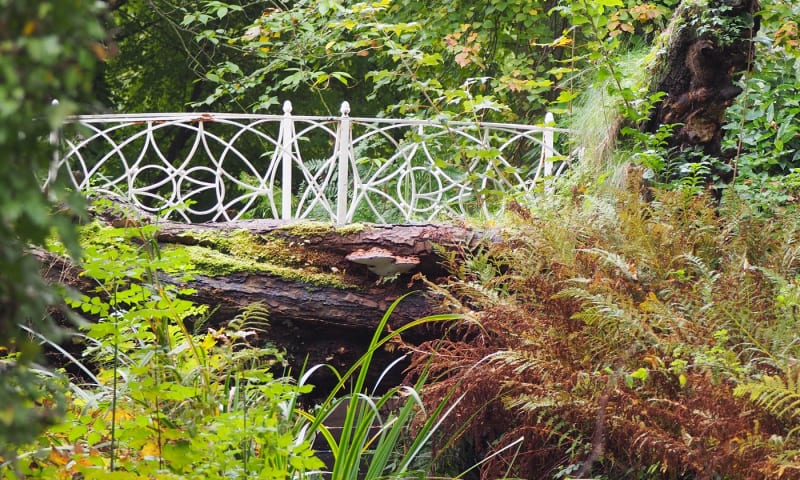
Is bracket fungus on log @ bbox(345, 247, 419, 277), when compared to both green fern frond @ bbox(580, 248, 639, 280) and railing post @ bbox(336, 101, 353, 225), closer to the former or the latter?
railing post @ bbox(336, 101, 353, 225)

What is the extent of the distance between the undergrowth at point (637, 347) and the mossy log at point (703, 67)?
928 millimetres

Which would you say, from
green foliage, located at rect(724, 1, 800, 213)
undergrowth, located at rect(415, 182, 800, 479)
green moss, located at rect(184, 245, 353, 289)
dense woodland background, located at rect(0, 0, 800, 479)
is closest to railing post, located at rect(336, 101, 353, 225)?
dense woodland background, located at rect(0, 0, 800, 479)

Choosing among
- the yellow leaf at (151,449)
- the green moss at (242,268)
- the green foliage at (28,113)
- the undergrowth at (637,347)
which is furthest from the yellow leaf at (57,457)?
the green moss at (242,268)

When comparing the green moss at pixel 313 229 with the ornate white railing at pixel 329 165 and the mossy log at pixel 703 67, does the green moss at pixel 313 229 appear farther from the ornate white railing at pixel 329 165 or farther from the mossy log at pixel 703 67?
the mossy log at pixel 703 67

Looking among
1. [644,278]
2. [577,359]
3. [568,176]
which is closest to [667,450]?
[577,359]

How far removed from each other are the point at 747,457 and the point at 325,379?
2726 millimetres

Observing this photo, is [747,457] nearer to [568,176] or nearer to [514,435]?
[514,435]

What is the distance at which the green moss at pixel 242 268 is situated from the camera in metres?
4.56

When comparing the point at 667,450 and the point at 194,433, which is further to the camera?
the point at 667,450

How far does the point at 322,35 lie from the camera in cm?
810

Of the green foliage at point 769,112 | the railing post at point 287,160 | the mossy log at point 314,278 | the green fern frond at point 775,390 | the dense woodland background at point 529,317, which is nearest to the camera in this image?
the dense woodland background at point 529,317

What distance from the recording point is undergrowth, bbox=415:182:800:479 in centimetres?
267

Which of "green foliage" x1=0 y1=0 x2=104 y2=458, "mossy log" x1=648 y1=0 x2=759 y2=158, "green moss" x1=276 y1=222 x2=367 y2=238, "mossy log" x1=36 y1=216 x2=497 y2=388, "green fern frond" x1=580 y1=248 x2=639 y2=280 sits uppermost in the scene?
"green foliage" x1=0 y1=0 x2=104 y2=458

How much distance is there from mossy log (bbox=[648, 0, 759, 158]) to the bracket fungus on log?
5.74 feet
